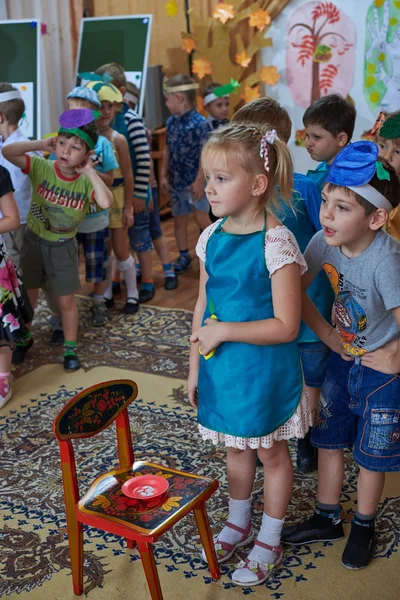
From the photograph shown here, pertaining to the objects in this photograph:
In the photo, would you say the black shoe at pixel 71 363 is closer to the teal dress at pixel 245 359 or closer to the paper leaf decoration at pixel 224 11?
the teal dress at pixel 245 359

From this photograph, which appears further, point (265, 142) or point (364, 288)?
point (364, 288)

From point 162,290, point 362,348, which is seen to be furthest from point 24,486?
point 162,290

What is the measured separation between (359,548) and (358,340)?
1.92 ft

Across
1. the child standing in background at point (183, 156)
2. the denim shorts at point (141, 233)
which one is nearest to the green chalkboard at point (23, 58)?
the child standing in background at point (183, 156)

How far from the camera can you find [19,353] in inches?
135

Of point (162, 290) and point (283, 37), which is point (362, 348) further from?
point (283, 37)

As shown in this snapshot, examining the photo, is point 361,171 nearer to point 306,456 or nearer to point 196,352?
point 196,352

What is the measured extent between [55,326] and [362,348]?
6.95 ft

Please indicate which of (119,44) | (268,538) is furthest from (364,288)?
(119,44)

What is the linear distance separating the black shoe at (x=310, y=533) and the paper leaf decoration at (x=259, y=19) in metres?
4.35

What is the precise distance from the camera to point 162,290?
4.36m

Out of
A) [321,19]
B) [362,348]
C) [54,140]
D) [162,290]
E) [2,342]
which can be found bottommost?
[162,290]

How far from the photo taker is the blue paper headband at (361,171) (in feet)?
5.60

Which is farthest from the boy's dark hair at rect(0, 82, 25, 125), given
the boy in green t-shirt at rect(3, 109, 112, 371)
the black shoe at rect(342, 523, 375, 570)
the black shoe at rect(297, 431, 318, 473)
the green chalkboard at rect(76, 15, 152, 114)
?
the black shoe at rect(342, 523, 375, 570)
